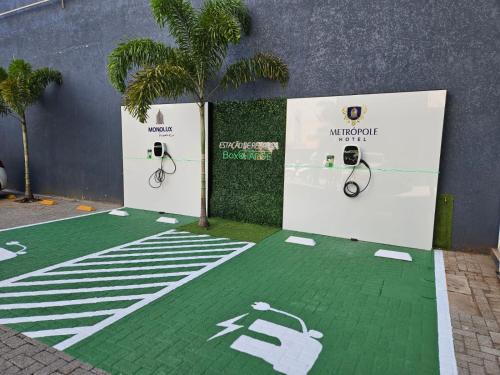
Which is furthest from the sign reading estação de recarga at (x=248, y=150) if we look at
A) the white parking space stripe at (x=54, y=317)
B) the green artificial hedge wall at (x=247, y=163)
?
the white parking space stripe at (x=54, y=317)

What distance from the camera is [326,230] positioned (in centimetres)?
552

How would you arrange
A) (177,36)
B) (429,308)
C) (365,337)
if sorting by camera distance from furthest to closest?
(177,36) < (429,308) < (365,337)

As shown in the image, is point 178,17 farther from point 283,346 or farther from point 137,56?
point 283,346

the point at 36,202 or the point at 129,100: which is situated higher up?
the point at 129,100

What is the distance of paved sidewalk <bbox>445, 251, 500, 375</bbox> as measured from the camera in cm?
236

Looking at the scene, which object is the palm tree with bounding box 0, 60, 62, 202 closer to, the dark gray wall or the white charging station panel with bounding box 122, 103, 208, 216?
the dark gray wall

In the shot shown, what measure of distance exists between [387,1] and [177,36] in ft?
10.9

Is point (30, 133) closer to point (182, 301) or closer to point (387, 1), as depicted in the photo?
point (182, 301)

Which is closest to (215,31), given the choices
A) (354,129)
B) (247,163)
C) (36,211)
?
(247,163)

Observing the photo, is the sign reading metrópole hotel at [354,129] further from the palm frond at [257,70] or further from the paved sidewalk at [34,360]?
the paved sidewalk at [34,360]

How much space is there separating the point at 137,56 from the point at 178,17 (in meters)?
0.92

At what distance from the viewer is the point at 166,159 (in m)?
7.02

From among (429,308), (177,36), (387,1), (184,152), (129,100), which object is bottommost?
(429,308)

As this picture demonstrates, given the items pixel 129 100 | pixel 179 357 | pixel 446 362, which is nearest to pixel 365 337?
pixel 446 362
